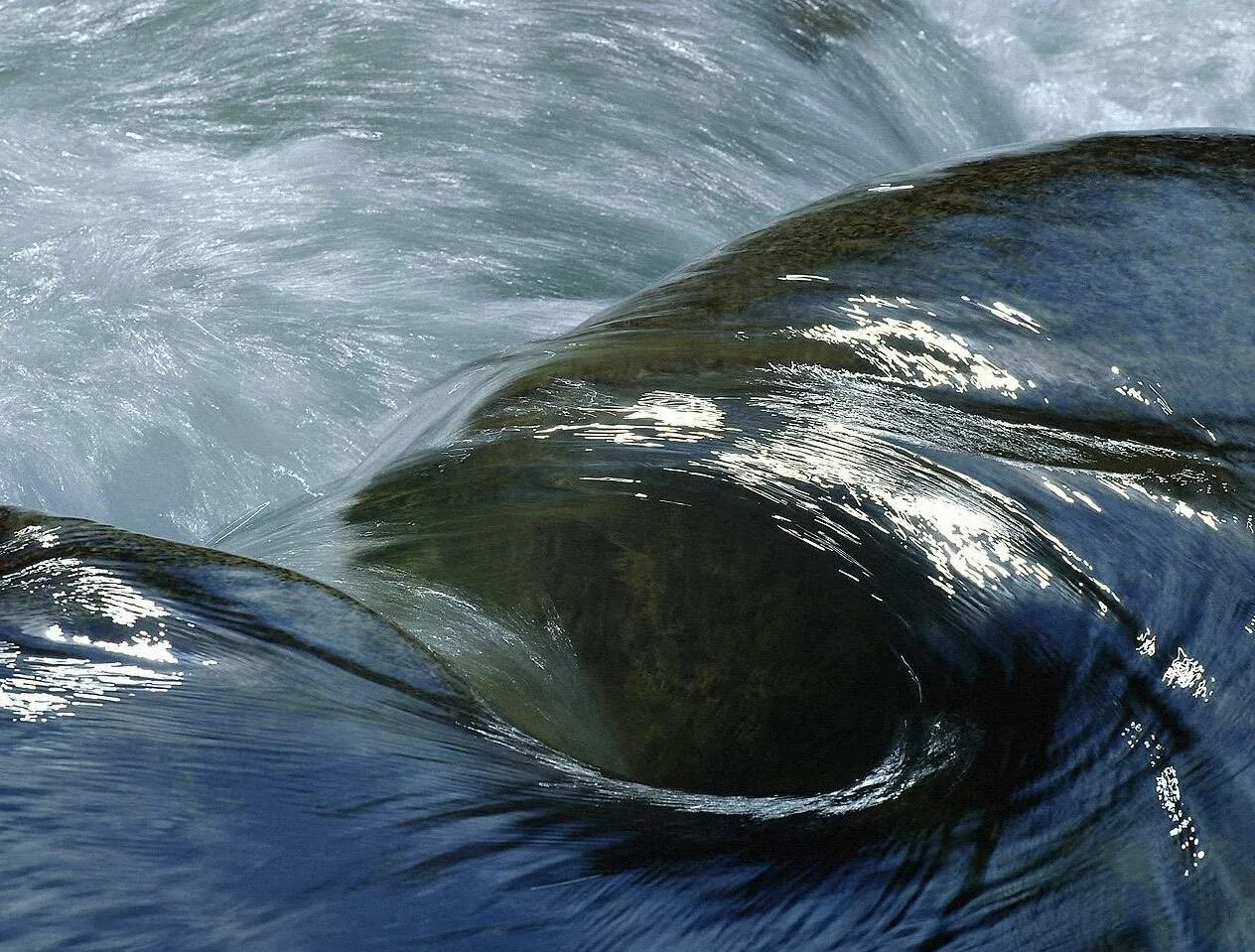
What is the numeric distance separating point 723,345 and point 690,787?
40.2 inches

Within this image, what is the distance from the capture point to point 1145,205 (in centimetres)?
303

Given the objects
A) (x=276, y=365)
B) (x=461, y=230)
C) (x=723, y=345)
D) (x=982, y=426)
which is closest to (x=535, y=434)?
(x=723, y=345)

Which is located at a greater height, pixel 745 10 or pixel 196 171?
pixel 745 10

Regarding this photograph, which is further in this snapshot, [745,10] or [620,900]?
[745,10]

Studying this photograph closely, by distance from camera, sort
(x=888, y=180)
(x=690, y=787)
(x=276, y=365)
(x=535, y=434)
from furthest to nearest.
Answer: (x=276, y=365) < (x=888, y=180) < (x=535, y=434) < (x=690, y=787)

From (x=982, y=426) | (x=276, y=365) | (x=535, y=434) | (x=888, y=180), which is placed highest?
(x=888, y=180)

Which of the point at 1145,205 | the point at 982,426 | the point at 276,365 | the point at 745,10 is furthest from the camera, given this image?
the point at 745,10

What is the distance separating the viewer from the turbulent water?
138 centimetres

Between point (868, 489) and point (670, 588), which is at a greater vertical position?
point (868, 489)

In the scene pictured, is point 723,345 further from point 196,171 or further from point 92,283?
point 196,171

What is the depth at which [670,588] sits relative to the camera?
2.13 metres

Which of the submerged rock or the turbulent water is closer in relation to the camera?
the turbulent water

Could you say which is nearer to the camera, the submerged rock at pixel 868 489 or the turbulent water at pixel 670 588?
the turbulent water at pixel 670 588

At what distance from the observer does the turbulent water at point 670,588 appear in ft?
4.51
